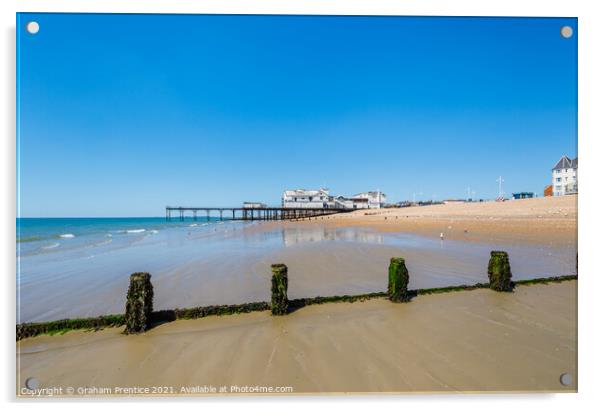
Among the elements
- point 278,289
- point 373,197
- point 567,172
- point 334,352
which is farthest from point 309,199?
point 334,352

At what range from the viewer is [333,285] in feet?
23.5

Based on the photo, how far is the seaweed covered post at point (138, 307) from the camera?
4.16m

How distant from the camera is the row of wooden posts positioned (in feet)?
13.7

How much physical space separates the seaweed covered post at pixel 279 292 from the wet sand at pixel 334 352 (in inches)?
6.4

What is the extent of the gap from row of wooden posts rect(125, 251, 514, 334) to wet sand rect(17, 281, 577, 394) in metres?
0.22

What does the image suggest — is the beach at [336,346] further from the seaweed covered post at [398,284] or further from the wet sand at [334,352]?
the seaweed covered post at [398,284]

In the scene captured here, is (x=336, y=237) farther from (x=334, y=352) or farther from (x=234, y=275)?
(x=334, y=352)

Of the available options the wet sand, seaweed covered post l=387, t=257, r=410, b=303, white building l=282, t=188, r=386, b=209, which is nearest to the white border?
the wet sand

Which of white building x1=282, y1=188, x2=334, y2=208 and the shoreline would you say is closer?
the shoreline

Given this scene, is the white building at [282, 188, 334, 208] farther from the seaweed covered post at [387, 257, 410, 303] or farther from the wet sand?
the wet sand

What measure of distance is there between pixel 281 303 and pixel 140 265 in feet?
31.3

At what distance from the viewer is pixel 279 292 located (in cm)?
471
